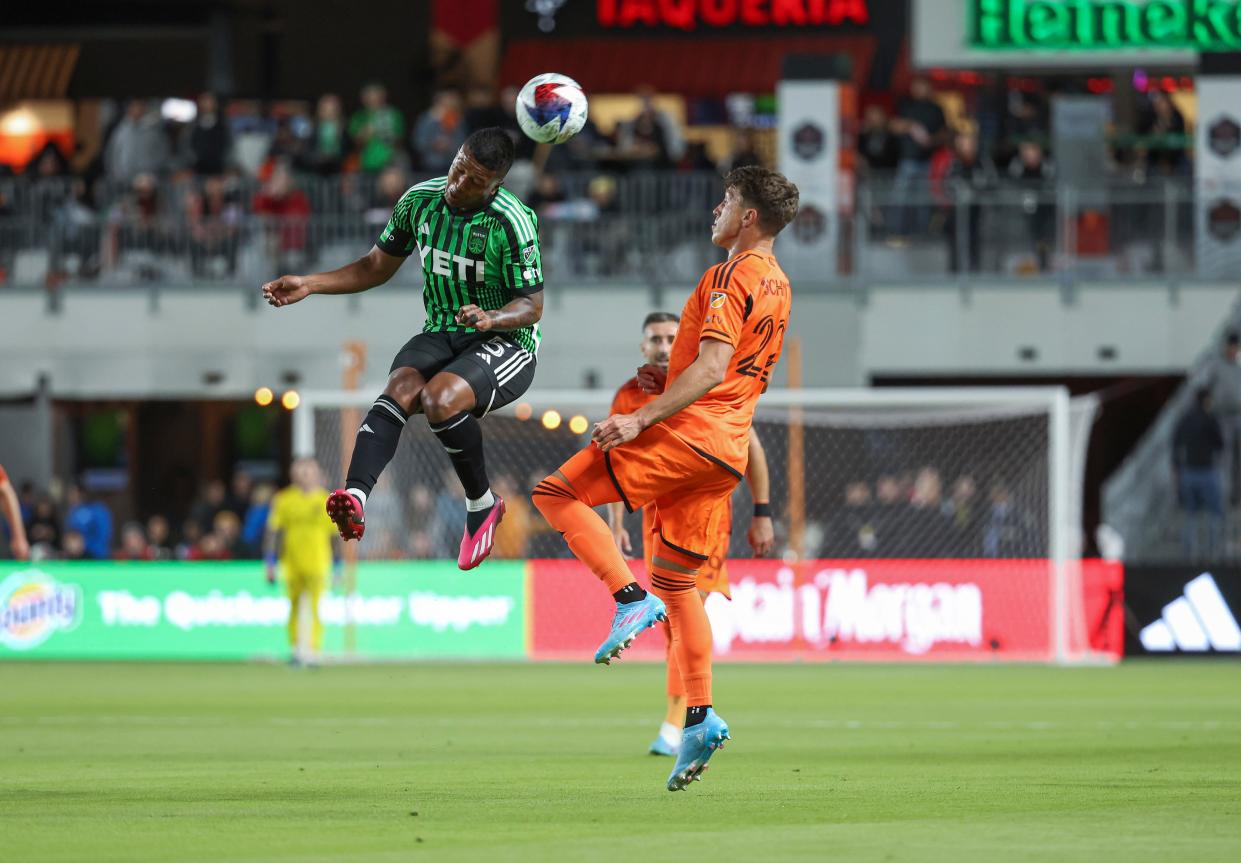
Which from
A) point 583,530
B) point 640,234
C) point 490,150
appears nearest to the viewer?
point 583,530

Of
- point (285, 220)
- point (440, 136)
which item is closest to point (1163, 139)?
point (440, 136)

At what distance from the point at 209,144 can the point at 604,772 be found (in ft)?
55.4

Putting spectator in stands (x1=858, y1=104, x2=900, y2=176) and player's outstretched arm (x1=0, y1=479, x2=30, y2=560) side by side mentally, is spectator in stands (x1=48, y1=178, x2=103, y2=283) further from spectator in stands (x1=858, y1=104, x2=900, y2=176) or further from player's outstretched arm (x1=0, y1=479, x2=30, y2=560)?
player's outstretched arm (x1=0, y1=479, x2=30, y2=560)

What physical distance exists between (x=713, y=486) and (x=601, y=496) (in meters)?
0.44

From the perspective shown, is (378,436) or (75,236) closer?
(378,436)

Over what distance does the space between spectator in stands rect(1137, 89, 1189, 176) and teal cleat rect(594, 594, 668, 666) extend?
17.5 metres

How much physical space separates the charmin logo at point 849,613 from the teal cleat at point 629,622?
12203 millimetres

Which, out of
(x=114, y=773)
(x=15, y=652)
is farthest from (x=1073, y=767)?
(x=15, y=652)

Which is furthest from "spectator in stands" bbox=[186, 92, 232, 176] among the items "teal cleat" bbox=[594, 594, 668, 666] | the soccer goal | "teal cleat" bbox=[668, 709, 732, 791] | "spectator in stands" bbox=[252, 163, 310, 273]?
"teal cleat" bbox=[668, 709, 732, 791]

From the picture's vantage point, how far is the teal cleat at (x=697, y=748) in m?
8.17

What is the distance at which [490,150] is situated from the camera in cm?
882

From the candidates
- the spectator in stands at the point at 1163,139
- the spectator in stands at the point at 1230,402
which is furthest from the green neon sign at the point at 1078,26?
the spectator in stands at the point at 1230,402

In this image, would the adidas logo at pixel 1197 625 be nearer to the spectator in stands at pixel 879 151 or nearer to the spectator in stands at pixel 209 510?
the spectator in stands at pixel 879 151

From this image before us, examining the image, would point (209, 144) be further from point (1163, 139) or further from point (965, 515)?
point (1163, 139)
